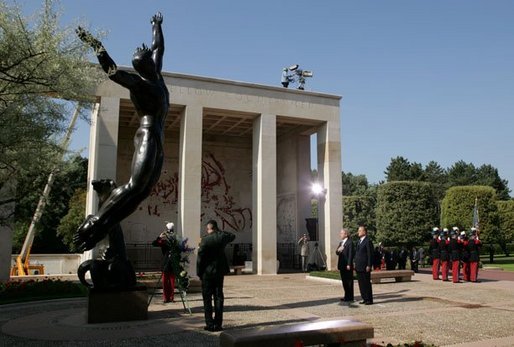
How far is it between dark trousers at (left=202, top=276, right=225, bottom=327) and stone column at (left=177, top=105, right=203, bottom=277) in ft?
42.2

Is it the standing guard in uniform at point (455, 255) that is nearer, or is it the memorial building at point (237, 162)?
the standing guard in uniform at point (455, 255)

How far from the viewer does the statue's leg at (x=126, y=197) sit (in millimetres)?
7871

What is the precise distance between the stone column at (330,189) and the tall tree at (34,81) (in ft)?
49.9

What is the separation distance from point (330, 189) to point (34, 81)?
16976mm

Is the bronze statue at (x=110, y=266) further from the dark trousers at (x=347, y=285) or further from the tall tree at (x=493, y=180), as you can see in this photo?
the tall tree at (x=493, y=180)

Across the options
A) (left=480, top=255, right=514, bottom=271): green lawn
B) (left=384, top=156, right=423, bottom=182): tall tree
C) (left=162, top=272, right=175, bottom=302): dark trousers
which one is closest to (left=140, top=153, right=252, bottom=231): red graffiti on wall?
(left=480, top=255, right=514, bottom=271): green lawn

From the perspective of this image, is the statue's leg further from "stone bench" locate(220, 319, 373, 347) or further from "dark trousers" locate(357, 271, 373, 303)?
"dark trousers" locate(357, 271, 373, 303)

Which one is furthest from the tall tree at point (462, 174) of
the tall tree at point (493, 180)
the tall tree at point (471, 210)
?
the tall tree at point (471, 210)

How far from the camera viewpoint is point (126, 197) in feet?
26.2

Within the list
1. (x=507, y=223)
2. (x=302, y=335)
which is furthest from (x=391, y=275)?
(x=507, y=223)

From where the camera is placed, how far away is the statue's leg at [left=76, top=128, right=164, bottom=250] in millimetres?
7871

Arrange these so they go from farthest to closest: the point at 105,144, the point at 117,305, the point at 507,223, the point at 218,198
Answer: the point at 507,223 < the point at 218,198 < the point at 105,144 < the point at 117,305

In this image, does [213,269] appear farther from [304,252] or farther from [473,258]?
[304,252]

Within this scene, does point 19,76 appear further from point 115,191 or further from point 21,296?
point 21,296
